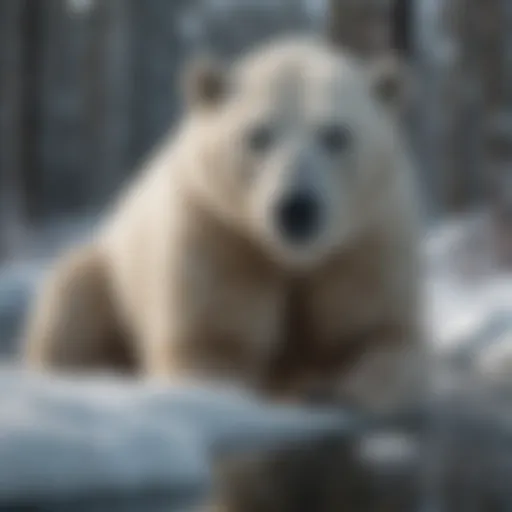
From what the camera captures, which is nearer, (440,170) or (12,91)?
(440,170)

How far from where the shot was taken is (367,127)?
3.70 ft

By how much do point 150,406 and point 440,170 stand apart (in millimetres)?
1583

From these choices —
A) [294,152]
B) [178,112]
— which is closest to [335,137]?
[294,152]

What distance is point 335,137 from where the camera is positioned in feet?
3.60

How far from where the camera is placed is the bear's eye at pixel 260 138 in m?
1.08

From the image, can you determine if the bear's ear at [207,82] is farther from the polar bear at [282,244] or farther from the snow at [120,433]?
the snow at [120,433]

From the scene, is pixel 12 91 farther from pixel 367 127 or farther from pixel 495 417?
pixel 495 417

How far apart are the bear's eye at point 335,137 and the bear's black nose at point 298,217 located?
9cm

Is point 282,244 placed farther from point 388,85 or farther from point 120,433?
point 120,433

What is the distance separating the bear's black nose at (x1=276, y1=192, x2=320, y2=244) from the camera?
1.01 meters

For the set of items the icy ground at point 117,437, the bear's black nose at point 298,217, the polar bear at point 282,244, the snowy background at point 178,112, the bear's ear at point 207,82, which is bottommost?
the icy ground at point 117,437

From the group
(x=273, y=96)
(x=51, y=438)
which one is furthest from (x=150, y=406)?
(x=273, y=96)

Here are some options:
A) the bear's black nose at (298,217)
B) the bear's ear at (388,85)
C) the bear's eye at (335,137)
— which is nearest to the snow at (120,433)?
the bear's black nose at (298,217)

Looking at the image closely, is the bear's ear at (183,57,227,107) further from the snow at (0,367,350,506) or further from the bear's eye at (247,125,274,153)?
the snow at (0,367,350,506)
